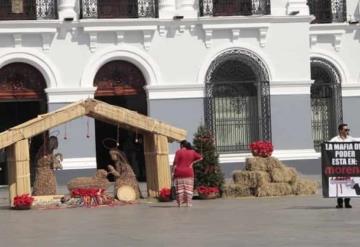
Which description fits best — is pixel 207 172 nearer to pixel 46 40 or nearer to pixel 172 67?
pixel 172 67

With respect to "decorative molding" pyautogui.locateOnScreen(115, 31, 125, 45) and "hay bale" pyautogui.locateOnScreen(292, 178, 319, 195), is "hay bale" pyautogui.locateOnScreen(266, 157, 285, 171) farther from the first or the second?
"decorative molding" pyautogui.locateOnScreen(115, 31, 125, 45)

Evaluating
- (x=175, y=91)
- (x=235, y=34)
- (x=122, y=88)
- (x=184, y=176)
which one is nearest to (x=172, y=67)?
(x=175, y=91)

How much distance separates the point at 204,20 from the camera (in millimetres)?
26688

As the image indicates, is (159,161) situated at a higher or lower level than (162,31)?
lower

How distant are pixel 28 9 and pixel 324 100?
10.3m

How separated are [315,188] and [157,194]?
13.3 ft

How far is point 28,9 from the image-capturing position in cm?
2609

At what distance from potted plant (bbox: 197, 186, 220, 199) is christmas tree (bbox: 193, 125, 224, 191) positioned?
0.13 m

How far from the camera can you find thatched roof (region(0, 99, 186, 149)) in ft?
64.5

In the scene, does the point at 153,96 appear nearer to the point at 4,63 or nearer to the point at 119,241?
the point at 4,63

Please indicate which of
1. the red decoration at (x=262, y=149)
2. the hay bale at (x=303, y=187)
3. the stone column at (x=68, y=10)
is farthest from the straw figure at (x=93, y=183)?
the stone column at (x=68, y=10)

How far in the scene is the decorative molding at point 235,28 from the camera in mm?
26828

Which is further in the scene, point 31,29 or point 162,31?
point 162,31

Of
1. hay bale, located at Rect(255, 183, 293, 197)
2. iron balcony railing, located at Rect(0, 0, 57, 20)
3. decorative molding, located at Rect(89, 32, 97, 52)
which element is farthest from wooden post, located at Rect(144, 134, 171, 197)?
iron balcony railing, located at Rect(0, 0, 57, 20)
